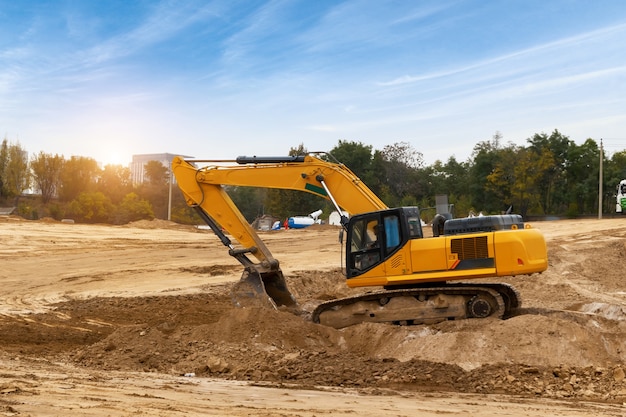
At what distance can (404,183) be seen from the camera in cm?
6506

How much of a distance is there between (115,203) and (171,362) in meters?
55.6

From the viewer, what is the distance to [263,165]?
1360 cm

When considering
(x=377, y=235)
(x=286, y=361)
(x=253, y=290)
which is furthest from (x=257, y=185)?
(x=286, y=361)

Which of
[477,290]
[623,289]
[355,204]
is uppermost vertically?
[355,204]

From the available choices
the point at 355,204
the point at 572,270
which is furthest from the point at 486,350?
the point at 572,270

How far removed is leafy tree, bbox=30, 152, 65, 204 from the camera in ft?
200

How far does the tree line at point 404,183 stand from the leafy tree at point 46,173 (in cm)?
8

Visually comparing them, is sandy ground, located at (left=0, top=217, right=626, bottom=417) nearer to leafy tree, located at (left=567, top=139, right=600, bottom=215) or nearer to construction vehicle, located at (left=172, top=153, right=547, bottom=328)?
construction vehicle, located at (left=172, top=153, right=547, bottom=328)

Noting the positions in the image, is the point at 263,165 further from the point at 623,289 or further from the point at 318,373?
the point at 623,289

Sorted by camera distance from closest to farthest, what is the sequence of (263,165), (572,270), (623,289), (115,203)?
1. (263,165)
2. (623,289)
3. (572,270)
4. (115,203)

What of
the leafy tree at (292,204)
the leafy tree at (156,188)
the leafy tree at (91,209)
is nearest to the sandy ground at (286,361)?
the leafy tree at (91,209)

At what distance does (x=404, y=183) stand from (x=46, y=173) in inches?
1287

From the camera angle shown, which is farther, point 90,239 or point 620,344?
point 90,239

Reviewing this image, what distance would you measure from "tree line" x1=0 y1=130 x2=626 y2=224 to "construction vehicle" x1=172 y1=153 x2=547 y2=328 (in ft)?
133
